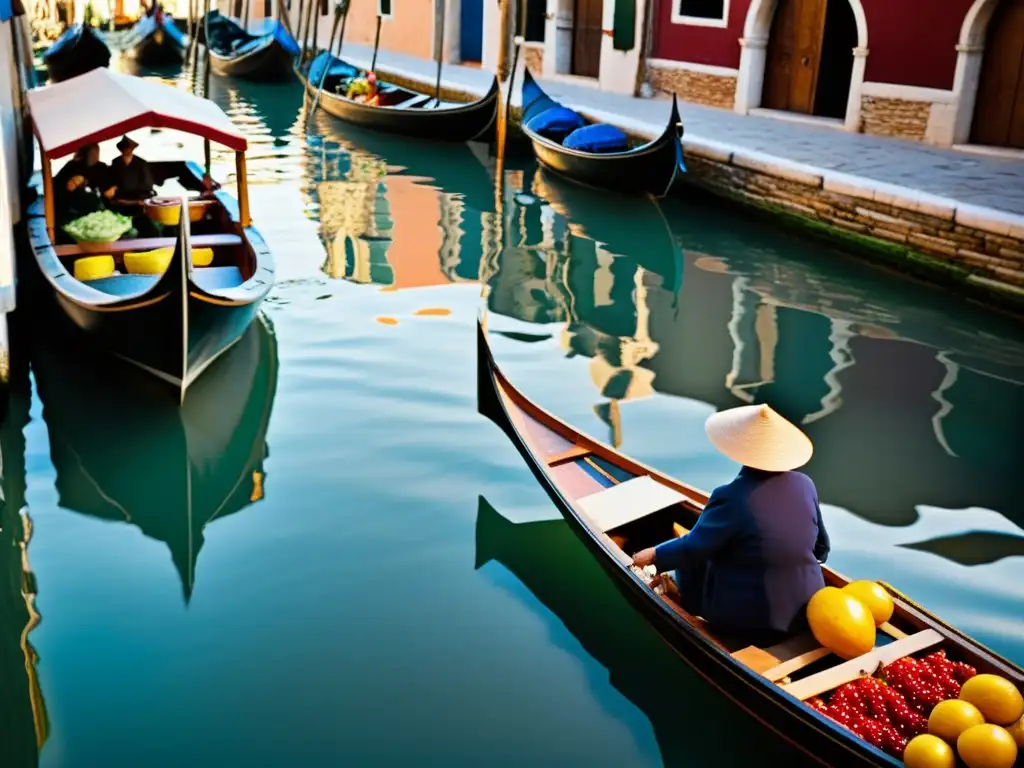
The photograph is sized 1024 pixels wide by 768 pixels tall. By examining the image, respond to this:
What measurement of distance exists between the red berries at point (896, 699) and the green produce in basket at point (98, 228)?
13.1 feet

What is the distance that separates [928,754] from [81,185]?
4.91 metres

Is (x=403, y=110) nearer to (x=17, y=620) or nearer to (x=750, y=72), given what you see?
(x=750, y=72)

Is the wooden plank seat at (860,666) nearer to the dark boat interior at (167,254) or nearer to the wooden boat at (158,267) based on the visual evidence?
the wooden boat at (158,267)

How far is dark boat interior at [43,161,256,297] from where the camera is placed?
16.2 feet

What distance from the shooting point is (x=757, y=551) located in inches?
98.0

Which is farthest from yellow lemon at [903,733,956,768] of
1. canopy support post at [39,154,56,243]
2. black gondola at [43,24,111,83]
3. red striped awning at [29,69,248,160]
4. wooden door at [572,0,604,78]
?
black gondola at [43,24,111,83]

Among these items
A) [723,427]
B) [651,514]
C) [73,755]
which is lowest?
[73,755]

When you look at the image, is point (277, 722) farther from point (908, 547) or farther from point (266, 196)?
point (266, 196)

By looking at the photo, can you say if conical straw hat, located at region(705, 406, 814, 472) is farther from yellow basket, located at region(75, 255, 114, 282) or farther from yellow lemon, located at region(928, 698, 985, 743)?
yellow basket, located at region(75, 255, 114, 282)

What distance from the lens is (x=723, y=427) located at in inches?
99.7

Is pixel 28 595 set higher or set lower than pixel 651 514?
lower

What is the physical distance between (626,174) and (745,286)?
2145 mm

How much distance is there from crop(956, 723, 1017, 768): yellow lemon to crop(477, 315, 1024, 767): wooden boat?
13 centimetres

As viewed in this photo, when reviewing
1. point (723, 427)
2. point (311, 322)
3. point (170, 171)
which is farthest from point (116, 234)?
point (723, 427)
